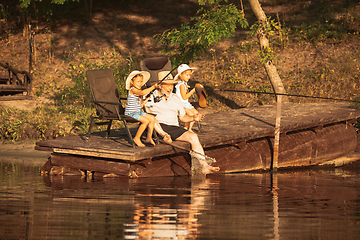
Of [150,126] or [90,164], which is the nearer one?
[150,126]

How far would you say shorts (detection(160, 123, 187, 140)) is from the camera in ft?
30.7

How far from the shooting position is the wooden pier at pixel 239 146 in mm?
9062

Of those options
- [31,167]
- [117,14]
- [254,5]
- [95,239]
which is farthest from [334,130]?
[117,14]

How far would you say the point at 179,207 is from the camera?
6727 mm

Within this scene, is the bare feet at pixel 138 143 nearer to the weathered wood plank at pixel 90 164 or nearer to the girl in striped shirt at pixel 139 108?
the girl in striped shirt at pixel 139 108

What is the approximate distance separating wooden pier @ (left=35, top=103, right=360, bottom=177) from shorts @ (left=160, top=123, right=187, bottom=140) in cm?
22

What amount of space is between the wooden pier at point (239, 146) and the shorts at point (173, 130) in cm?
22

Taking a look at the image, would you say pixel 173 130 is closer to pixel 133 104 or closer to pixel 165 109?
pixel 165 109

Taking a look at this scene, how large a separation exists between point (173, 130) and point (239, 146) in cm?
155

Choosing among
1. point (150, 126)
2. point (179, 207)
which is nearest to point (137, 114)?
point (150, 126)

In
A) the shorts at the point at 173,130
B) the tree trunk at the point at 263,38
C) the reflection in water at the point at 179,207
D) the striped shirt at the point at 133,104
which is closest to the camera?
the reflection in water at the point at 179,207

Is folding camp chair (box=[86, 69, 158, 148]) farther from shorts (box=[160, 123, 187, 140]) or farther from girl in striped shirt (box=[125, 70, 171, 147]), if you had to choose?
shorts (box=[160, 123, 187, 140])

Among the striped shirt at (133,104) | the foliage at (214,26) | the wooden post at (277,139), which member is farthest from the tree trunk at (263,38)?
the striped shirt at (133,104)

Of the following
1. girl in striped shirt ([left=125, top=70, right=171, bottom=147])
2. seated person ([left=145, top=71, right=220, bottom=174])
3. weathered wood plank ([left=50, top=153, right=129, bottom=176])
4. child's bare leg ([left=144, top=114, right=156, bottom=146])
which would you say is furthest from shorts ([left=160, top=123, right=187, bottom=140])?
weathered wood plank ([left=50, top=153, right=129, bottom=176])
